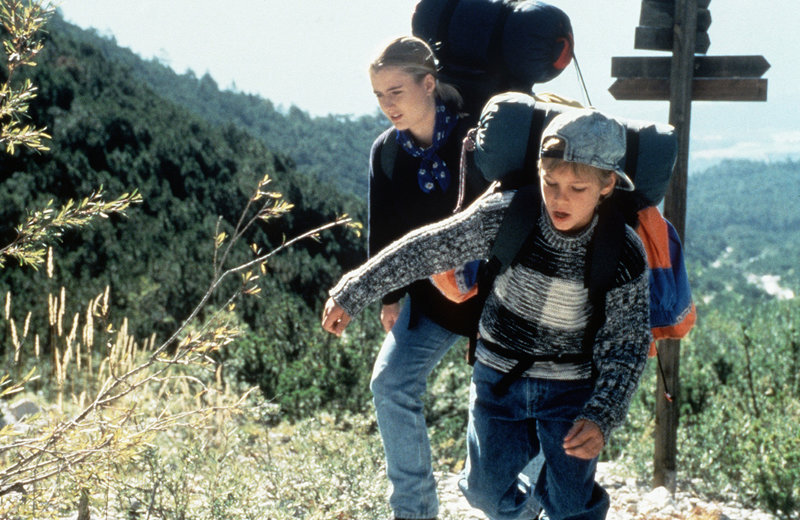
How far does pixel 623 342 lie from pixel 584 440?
0.89 ft

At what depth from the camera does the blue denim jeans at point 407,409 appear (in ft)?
8.69

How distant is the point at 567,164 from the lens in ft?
6.55

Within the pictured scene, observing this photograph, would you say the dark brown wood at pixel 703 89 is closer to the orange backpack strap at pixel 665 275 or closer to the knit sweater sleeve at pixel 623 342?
the orange backpack strap at pixel 665 275

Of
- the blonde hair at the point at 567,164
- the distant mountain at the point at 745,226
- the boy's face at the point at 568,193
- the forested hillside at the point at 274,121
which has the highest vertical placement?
the blonde hair at the point at 567,164

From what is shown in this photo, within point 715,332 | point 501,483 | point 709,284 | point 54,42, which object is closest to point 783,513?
point 501,483

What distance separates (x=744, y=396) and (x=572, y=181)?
5314 millimetres

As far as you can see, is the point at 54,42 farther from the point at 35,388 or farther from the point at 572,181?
the point at 572,181

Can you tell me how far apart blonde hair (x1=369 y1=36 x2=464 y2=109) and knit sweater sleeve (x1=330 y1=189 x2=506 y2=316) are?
22.9 inches

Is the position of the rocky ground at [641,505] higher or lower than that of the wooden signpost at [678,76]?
lower

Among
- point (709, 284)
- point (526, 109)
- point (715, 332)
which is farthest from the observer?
point (709, 284)

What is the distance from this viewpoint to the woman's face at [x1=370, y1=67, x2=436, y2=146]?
2.56m

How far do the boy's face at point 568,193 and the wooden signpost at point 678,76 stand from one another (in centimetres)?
214

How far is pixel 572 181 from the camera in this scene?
2.01 m

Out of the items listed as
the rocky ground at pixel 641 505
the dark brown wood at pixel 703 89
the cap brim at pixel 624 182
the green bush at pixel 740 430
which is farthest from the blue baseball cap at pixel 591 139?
the green bush at pixel 740 430
